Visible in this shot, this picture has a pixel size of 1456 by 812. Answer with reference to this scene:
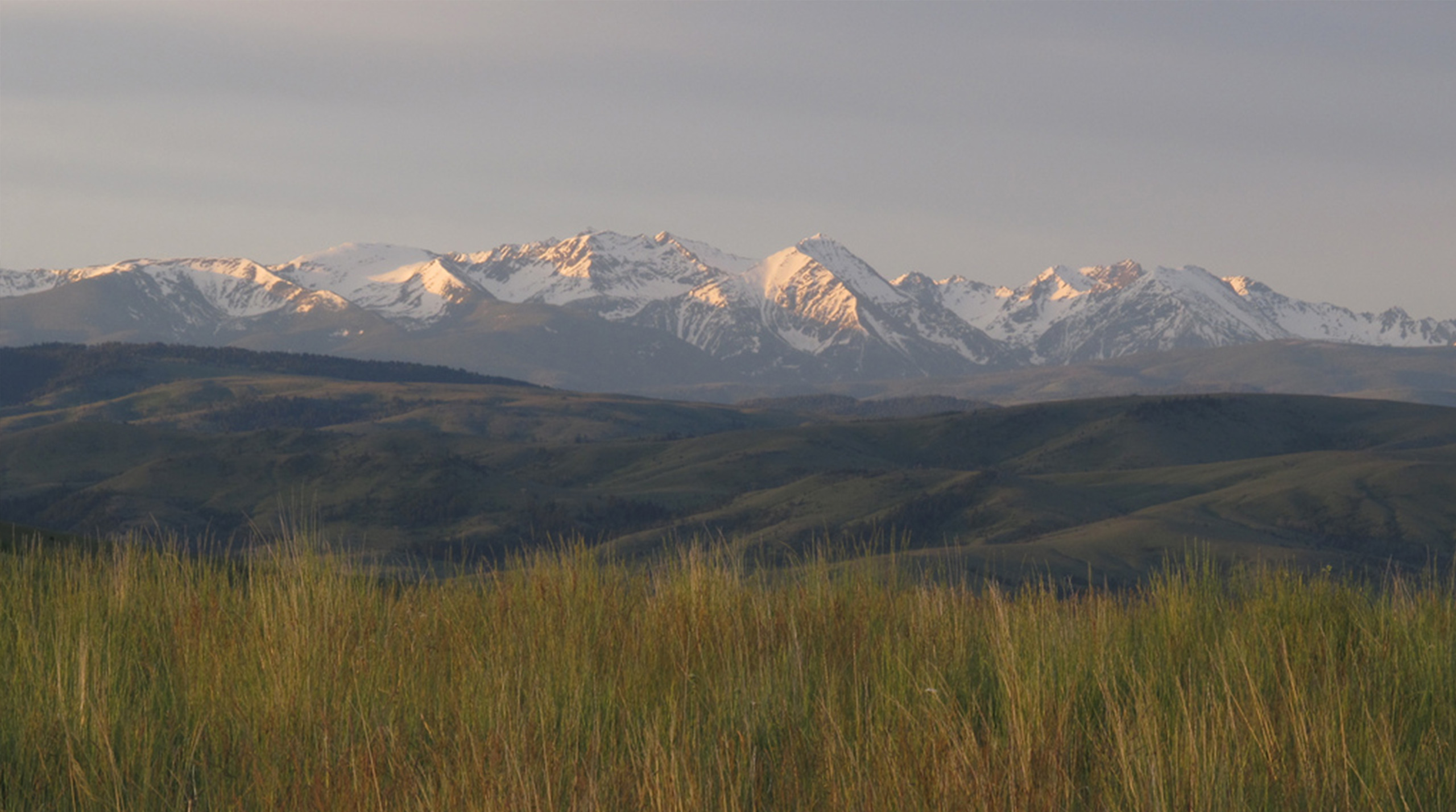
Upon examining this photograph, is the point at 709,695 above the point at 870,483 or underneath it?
above

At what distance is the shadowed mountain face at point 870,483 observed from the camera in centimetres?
8225

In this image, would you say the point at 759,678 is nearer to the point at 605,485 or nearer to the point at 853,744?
the point at 853,744

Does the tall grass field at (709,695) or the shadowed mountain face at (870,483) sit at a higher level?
the tall grass field at (709,695)

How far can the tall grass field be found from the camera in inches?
199

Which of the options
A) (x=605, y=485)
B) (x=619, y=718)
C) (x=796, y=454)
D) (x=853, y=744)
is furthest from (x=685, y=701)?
(x=796, y=454)

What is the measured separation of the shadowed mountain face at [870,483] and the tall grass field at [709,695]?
45675 millimetres

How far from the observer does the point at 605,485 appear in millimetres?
123062

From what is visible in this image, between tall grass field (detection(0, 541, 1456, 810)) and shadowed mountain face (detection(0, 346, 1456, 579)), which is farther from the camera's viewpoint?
shadowed mountain face (detection(0, 346, 1456, 579))

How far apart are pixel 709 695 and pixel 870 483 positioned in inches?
3952

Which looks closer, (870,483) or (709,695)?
(709,695)

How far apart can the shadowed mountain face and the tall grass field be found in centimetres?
4567

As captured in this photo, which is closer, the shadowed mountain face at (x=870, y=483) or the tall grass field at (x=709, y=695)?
the tall grass field at (x=709, y=695)

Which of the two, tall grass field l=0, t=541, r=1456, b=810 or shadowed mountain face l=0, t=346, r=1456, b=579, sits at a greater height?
tall grass field l=0, t=541, r=1456, b=810

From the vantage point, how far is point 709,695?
6.37m
